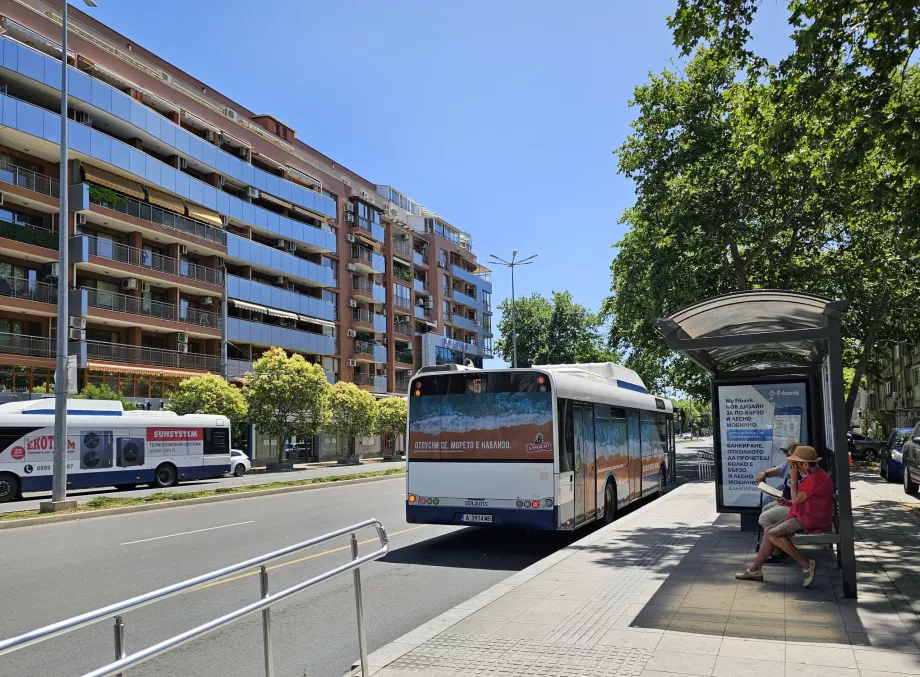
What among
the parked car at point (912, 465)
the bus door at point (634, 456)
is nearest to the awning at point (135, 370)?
the bus door at point (634, 456)

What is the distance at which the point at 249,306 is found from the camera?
48500mm

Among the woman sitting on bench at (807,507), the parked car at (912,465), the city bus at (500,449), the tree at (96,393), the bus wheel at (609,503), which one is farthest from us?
the tree at (96,393)

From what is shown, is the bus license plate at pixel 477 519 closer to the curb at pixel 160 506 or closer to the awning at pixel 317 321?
the curb at pixel 160 506

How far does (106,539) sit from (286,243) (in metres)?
42.4

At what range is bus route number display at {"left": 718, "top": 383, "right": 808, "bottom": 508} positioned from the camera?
448 inches

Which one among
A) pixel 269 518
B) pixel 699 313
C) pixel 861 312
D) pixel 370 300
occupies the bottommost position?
pixel 269 518

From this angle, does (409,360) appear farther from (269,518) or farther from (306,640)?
(306,640)

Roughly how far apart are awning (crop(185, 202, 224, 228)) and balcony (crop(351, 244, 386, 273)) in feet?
52.9

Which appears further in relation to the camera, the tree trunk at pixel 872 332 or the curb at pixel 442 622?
the tree trunk at pixel 872 332

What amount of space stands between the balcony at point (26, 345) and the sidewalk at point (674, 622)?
31406 mm

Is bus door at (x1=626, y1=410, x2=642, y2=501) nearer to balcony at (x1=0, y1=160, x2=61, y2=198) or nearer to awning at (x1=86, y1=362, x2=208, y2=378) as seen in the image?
awning at (x1=86, y1=362, x2=208, y2=378)

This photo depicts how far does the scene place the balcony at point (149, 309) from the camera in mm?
38094

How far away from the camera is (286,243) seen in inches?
2158

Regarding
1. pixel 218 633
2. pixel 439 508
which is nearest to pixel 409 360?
pixel 439 508
